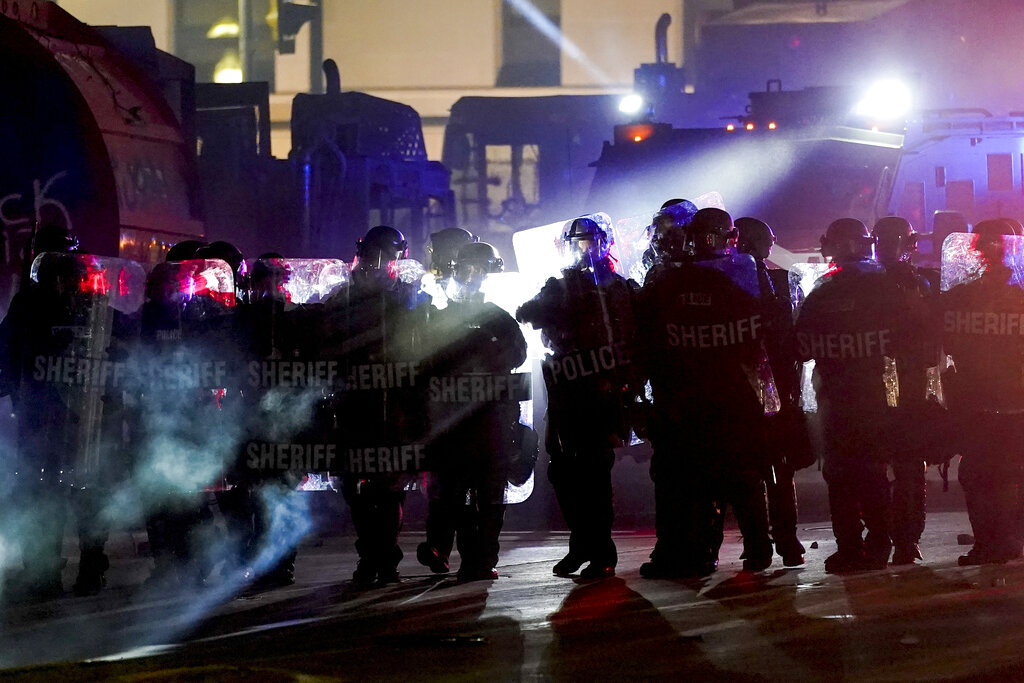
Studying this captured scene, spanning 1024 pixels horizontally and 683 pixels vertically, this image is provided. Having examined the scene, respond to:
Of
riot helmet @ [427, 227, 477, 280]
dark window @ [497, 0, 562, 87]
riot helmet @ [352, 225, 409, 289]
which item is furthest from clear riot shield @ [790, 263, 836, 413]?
→ dark window @ [497, 0, 562, 87]

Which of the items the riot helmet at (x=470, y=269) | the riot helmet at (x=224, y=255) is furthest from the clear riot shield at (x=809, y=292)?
the riot helmet at (x=224, y=255)

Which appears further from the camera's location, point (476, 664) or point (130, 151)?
point (130, 151)

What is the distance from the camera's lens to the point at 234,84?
24766 millimetres

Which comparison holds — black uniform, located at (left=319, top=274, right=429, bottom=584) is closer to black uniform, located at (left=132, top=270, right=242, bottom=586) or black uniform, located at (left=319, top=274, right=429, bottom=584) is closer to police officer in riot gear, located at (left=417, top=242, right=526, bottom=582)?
police officer in riot gear, located at (left=417, top=242, right=526, bottom=582)

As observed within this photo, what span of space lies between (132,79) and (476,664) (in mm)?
11181

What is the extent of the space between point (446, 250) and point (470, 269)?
21cm

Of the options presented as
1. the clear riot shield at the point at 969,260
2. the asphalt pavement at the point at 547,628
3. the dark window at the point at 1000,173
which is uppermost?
the dark window at the point at 1000,173

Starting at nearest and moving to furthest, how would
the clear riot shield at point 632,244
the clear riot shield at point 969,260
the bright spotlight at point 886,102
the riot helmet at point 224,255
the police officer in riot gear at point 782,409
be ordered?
the police officer in riot gear at point 782,409 → the clear riot shield at point 969,260 → the riot helmet at point 224,255 → the clear riot shield at point 632,244 → the bright spotlight at point 886,102

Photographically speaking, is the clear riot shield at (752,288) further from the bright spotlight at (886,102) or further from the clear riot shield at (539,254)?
the bright spotlight at (886,102)

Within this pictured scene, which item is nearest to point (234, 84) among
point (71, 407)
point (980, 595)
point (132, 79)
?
point (132, 79)

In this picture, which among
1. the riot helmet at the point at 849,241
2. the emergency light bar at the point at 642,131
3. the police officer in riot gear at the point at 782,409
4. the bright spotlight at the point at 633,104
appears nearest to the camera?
the police officer in riot gear at the point at 782,409

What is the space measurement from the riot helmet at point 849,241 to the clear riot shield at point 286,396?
2845mm

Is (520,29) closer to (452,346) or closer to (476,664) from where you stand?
(452,346)

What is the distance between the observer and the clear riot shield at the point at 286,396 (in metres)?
7.82
